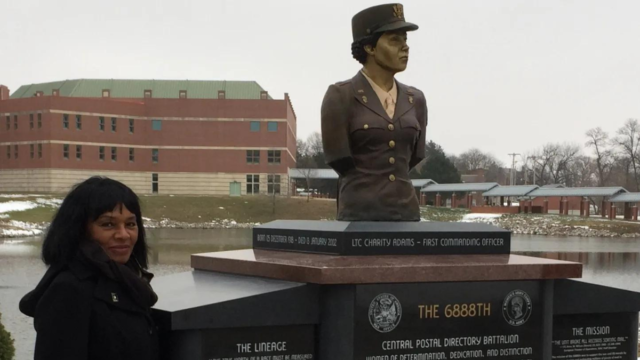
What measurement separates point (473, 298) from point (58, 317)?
11.6ft

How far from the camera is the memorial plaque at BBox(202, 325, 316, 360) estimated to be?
532 cm

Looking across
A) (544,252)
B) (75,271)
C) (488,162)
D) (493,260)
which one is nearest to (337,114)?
(493,260)

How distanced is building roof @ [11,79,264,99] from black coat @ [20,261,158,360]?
225ft

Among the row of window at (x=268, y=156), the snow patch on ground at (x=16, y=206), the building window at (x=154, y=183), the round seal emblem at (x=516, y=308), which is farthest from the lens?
the building window at (x=154, y=183)

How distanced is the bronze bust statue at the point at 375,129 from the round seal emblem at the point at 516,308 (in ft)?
4.84

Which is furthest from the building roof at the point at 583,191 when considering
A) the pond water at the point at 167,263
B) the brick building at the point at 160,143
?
the pond water at the point at 167,263

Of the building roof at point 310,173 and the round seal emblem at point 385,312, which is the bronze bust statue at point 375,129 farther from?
the building roof at point 310,173

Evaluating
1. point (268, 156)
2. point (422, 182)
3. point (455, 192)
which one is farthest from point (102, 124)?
point (455, 192)

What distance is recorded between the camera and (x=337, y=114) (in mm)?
7363

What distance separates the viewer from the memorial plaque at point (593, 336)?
6836 millimetres

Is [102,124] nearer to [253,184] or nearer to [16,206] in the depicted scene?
[253,184]

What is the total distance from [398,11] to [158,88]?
230ft

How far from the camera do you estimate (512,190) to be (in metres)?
68.1

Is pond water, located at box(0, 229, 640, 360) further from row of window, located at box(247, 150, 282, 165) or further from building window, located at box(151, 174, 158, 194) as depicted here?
building window, located at box(151, 174, 158, 194)
